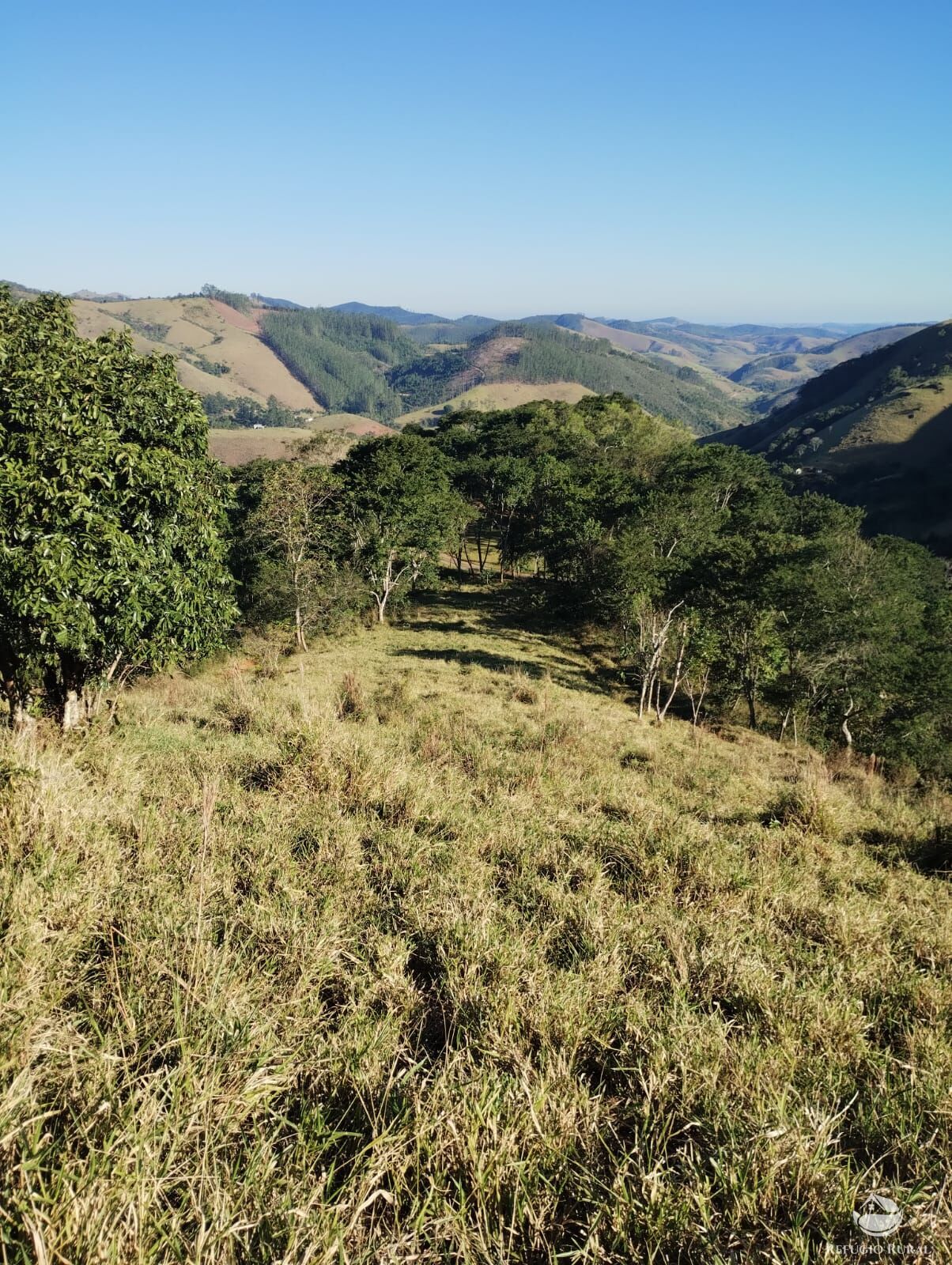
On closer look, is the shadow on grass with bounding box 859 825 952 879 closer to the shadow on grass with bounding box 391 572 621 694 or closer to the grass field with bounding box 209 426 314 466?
the shadow on grass with bounding box 391 572 621 694

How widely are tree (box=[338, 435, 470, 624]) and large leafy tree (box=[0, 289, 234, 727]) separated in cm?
2689

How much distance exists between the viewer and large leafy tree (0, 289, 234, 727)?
7.45m

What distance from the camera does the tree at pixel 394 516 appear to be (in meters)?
37.3

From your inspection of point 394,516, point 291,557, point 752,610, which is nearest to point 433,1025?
point 752,610

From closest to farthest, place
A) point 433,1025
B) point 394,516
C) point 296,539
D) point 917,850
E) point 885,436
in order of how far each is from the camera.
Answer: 1. point 433,1025
2. point 917,850
3. point 296,539
4. point 394,516
5. point 885,436

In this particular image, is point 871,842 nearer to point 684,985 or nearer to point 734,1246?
point 684,985

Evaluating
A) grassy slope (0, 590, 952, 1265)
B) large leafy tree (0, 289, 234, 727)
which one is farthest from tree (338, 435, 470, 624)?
grassy slope (0, 590, 952, 1265)

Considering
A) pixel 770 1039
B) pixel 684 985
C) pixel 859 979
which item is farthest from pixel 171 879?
pixel 859 979

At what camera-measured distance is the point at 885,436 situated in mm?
115062

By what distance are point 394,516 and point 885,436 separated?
119 metres

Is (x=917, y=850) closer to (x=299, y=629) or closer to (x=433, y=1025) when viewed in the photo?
(x=433, y=1025)

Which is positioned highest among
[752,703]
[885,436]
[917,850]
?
[885,436]

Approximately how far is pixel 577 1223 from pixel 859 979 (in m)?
3.08

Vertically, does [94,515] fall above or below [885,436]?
below
